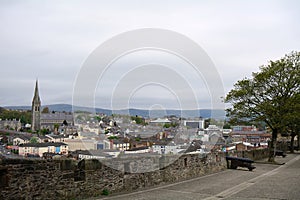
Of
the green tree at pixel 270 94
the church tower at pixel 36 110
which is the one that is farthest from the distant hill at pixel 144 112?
the green tree at pixel 270 94

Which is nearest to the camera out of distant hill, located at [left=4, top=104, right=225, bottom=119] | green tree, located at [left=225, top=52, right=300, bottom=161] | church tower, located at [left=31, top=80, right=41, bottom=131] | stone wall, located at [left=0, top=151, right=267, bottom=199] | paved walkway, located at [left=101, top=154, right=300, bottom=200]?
stone wall, located at [left=0, top=151, right=267, bottom=199]

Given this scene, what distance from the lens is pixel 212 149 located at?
16953 millimetres

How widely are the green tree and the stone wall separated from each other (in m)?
12.3

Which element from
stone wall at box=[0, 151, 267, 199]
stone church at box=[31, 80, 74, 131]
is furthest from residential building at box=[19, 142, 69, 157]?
stone church at box=[31, 80, 74, 131]

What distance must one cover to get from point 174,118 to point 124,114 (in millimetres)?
3038

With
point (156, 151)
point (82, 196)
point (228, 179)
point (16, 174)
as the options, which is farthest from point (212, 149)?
point (16, 174)

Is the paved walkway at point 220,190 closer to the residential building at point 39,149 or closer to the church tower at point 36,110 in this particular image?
the residential building at point 39,149

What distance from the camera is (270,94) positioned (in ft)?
77.9

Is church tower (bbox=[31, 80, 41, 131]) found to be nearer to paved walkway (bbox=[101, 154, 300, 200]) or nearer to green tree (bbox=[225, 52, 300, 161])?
paved walkway (bbox=[101, 154, 300, 200])

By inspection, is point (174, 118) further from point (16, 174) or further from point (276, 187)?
point (16, 174)

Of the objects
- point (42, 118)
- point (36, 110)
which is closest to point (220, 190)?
point (36, 110)

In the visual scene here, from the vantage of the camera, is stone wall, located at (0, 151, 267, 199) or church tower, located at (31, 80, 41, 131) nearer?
stone wall, located at (0, 151, 267, 199)

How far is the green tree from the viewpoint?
75.4 ft

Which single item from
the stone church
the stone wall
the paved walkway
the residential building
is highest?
the stone church
